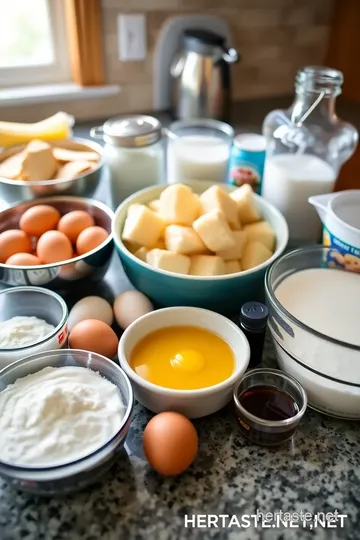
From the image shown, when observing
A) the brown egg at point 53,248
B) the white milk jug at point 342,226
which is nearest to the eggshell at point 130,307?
the brown egg at point 53,248

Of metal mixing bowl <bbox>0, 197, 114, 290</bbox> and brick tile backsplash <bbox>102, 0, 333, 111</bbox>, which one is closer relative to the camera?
metal mixing bowl <bbox>0, 197, 114, 290</bbox>

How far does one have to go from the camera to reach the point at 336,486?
62 centimetres

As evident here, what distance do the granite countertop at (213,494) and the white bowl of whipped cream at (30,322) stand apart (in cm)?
17

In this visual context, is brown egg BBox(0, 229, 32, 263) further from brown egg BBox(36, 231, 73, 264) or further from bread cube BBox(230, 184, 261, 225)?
bread cube BBox(230, 184, 261, 225)

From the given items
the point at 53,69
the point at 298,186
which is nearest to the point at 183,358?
the point at 298,186

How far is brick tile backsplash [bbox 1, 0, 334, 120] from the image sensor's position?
1445 millimetres

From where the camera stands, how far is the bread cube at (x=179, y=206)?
32.9 inches

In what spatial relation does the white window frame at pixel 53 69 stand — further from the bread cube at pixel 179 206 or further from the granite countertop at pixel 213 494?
the granite countertop at pixel 213 494

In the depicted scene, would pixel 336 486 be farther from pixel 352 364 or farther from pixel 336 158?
pixel 336 158

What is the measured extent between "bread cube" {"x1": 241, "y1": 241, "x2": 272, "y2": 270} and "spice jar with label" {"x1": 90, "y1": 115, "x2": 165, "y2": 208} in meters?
0.33

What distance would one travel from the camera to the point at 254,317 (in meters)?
0.73

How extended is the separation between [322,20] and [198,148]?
90 centimetres

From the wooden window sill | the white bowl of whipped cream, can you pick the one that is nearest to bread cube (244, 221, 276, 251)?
the white bowl of whipped cream

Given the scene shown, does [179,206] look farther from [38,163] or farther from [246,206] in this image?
[38,163]
